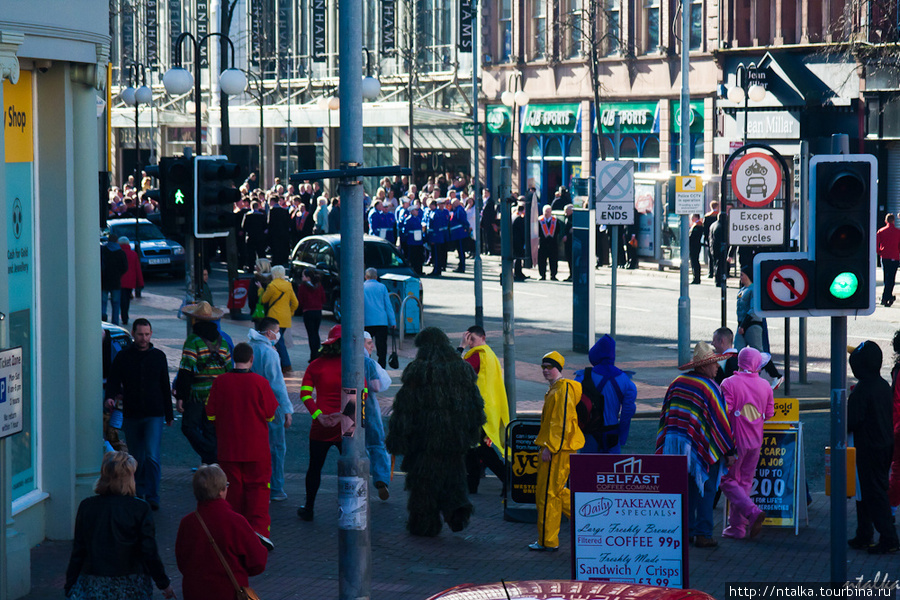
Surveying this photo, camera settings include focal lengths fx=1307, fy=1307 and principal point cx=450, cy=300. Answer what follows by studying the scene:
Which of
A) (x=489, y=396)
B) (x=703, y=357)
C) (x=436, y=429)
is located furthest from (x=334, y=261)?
(x=703, y=357)

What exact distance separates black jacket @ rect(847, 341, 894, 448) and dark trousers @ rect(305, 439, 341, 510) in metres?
4.47

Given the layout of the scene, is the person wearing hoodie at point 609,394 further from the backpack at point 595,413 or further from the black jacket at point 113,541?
the black jacket at point 113,541

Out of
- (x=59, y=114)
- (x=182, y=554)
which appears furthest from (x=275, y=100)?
(x=182, y=554)

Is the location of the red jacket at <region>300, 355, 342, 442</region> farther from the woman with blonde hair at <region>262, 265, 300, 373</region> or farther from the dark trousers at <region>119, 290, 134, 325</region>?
the dark trousers at <region>119, 290, 134, 325</region>

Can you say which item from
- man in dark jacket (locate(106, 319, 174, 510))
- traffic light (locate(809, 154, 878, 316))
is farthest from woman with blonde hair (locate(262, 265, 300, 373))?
traffic light (locate(809, 154, 878, 316))

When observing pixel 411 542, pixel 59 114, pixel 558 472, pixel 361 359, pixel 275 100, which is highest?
pixel 275 100

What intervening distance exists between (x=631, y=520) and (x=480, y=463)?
15.2 feet

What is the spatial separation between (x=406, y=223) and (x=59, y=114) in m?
22.1

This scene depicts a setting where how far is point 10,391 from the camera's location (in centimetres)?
801

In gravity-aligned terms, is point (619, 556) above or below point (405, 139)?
below

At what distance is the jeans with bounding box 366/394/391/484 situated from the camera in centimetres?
1241

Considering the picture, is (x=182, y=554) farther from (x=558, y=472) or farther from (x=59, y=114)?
(x=59, y=114)

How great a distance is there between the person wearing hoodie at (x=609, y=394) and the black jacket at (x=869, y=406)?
1.81 metres

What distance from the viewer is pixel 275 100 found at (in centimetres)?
5644
